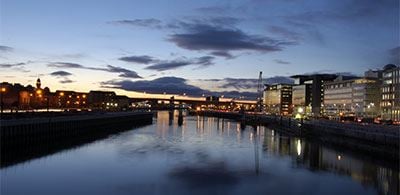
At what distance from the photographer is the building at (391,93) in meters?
142

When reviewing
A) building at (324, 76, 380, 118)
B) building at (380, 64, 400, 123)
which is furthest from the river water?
building at (324, 76, 380, 118)

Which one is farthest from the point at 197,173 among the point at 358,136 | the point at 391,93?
the point at 391,93

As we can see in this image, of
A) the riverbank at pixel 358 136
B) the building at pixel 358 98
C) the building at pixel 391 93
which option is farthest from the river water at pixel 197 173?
the building at pixel 358 98

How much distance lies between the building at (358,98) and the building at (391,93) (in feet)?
23.4

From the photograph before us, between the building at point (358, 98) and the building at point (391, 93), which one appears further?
the building at point (358, 98)

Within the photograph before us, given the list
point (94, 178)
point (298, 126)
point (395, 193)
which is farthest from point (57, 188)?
point (298, 126)

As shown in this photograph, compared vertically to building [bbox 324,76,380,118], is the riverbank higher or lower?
lower

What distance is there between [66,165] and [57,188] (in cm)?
1110

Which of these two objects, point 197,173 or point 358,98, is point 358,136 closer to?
point 197,173

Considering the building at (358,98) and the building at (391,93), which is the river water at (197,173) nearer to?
the building at (391,93)

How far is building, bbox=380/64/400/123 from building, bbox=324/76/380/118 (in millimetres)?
7142

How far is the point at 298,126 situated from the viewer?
3479 inches

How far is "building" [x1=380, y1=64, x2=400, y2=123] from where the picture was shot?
142 m

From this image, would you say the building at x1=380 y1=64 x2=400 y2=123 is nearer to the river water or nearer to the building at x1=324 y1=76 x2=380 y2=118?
the building at x1=324 y1=76 x2=380 y2=118
